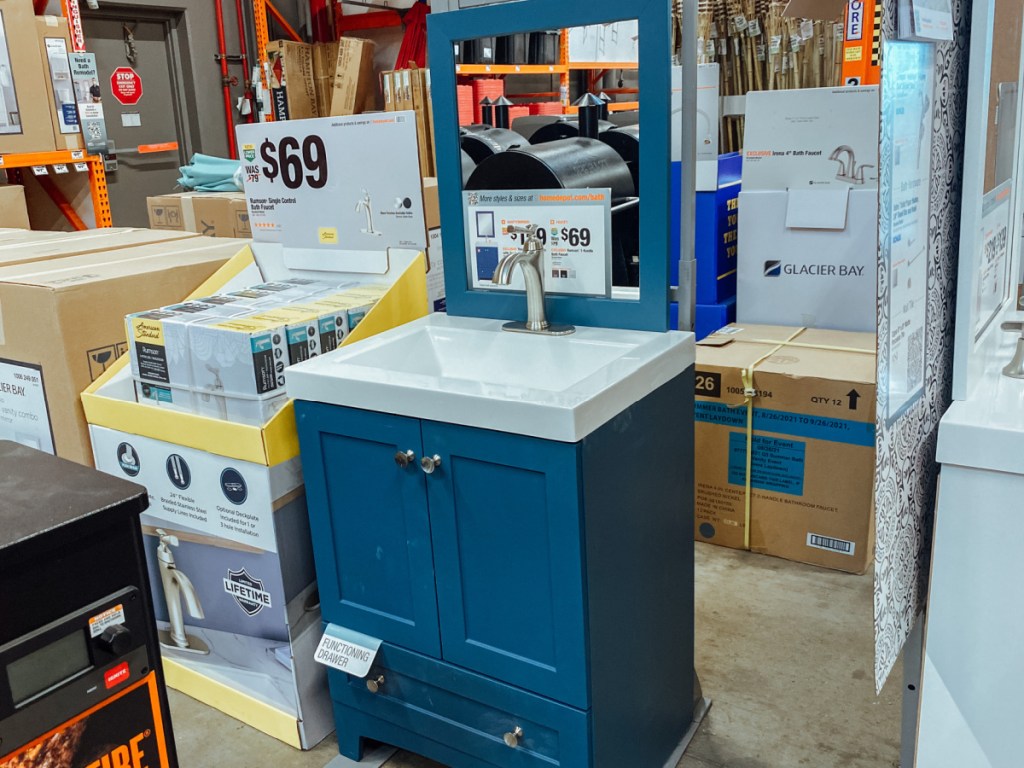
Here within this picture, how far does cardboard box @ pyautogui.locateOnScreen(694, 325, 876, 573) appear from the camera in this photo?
263 cm

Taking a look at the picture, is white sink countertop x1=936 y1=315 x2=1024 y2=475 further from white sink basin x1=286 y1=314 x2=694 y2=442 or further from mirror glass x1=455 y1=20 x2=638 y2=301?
mirror glass x1=455 y1=20 x2=638 y2=301

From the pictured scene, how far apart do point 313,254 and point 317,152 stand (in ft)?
0.90

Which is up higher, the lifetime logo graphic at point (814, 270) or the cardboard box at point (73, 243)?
the cardboard box at point (73, 243)

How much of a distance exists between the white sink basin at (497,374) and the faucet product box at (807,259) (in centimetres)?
165

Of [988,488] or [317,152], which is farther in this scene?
[317,152]

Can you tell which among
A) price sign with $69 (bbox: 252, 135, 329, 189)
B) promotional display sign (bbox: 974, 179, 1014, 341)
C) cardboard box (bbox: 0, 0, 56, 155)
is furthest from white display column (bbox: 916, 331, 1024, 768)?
cardboard box (bbox: 0, 0, 56, 155)

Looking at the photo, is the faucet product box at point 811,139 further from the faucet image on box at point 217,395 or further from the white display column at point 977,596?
the faucet image on box at point 217,395

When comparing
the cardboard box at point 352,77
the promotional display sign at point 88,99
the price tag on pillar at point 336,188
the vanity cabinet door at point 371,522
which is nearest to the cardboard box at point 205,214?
the promotional display sign at point 88,99

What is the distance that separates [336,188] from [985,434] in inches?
64.4

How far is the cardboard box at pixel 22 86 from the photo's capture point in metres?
3.41

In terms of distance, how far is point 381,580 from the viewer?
5.76 feet

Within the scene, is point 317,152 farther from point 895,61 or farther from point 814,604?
point 814,604

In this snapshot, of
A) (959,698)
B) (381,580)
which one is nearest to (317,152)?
(381,580)

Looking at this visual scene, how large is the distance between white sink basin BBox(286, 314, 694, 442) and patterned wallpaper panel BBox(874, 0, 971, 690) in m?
0.46
